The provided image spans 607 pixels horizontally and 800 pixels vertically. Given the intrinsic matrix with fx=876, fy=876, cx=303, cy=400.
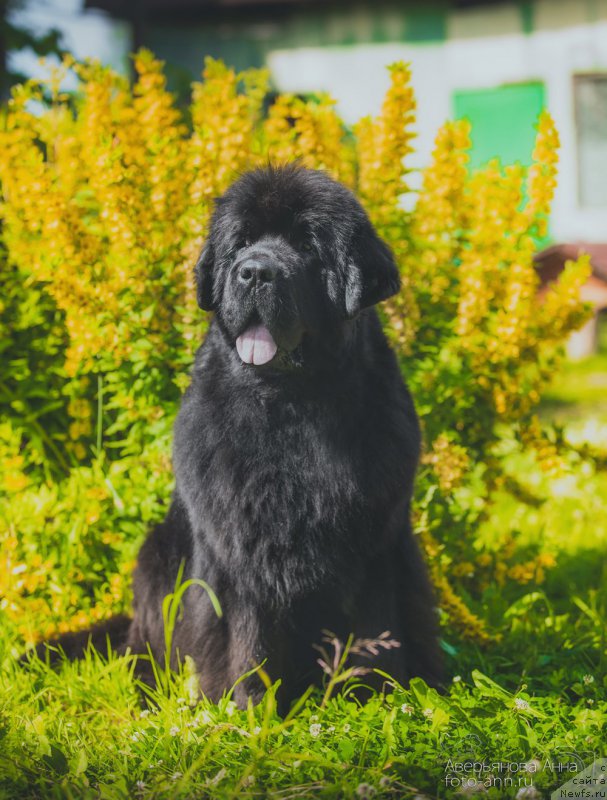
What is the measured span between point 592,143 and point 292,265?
27.6ft

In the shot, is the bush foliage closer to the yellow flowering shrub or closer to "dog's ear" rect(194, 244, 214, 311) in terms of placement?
the yellow flowering shrub

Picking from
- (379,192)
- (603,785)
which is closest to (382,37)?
(379,192)

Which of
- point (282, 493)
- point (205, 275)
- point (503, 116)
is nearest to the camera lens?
point (282, 493)

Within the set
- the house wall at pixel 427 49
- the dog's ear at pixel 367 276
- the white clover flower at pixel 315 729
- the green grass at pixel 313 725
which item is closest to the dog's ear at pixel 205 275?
the dog's ear at pixel 367 276

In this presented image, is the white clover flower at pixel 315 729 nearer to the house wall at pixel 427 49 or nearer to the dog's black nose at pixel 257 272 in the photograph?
A: the dog's black nose at pixel 257 272

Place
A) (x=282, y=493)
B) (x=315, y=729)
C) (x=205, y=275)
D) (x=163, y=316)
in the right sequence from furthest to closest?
(x=163, y=316) < (x=205, y=275) < (x=282, y=493) < (x=315, y=729)

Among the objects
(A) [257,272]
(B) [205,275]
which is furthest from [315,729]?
(B) [205,275]

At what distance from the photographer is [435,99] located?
9.30 metres

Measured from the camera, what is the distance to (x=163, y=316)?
315 cm

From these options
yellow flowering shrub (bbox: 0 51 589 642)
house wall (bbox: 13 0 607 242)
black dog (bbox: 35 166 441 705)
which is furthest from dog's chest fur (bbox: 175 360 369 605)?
house wall (bbox: 13 0 607 242)

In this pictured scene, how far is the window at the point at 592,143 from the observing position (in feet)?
31.3

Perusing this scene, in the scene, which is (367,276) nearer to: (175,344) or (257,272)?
(257,272)

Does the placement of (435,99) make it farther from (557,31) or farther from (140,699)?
(140,699)

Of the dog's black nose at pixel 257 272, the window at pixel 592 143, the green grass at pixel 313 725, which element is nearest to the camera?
the green grass at pixel 313 725
